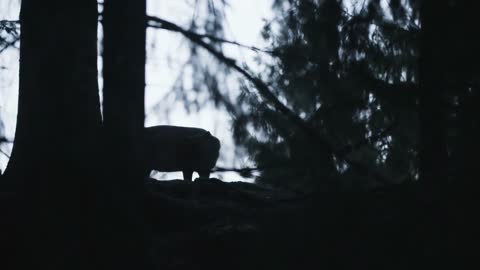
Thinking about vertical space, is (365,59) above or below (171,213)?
above

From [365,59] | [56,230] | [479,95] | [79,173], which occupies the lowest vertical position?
[56,230]

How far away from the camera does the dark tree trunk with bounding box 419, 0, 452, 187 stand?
16.3ft

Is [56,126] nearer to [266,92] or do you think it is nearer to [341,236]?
[266,92]

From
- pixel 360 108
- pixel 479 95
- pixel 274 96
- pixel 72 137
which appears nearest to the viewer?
pixel 479 95

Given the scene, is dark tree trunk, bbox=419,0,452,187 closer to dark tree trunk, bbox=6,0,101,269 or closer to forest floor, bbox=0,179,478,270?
forest floor, bbox=0,179,478,270

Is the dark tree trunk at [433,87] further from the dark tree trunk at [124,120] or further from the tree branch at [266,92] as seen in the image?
the dark tree trunk at [124,120]

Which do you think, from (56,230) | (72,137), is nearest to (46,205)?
(56,230)

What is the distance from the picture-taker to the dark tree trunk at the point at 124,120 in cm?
437

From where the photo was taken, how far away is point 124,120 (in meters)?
4.38

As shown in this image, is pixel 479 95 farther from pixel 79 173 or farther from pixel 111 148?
pixel 79 173

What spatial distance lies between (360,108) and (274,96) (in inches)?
36.6

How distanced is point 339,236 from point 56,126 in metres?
2.29

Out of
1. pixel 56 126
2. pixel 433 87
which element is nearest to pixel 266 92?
pixel 433 87

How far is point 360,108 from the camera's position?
5.84m
